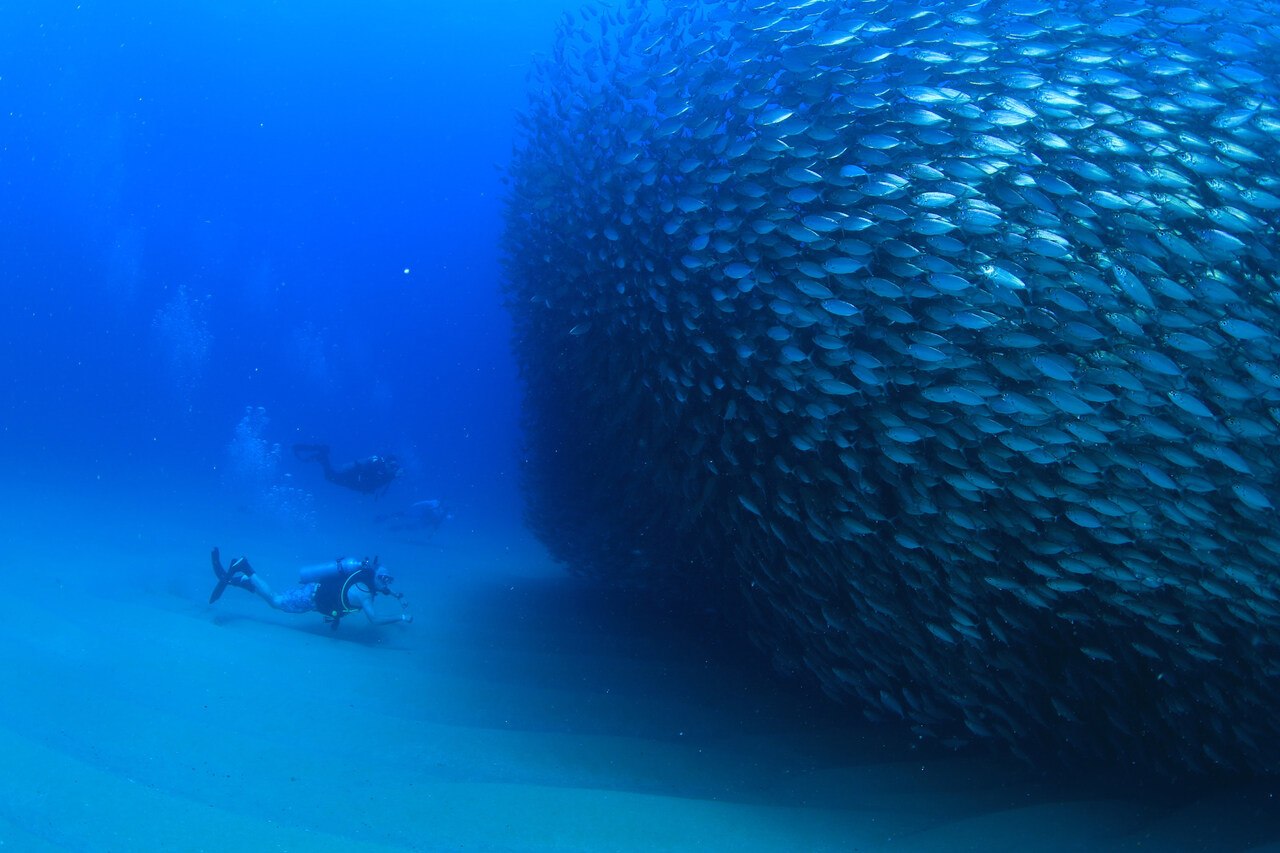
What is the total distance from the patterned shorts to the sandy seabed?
46 centimetres

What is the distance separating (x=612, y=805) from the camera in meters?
4.46

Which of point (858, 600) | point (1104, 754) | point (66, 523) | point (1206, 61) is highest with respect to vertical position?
point (66, 523)

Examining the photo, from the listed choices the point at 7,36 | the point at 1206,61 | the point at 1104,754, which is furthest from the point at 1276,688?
the point at 7,36

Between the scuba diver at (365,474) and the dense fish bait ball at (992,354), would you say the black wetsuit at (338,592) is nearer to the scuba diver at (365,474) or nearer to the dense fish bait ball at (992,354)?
the dense fish bait ball at (992,354)

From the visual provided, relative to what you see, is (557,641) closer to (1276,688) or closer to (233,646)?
(233,646)

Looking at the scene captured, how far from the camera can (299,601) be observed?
926 cm

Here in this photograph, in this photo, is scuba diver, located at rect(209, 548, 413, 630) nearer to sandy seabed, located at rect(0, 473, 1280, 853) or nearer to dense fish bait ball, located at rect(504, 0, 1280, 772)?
sandy seabed, located at rect(0, 473, 1280, 853)

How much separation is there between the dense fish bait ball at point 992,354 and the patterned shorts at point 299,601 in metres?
5.97

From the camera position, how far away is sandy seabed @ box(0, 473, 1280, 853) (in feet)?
13.3

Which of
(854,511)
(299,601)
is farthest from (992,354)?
(299,601)

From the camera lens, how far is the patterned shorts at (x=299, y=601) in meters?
9.21

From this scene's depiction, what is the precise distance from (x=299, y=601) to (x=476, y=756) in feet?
18.0

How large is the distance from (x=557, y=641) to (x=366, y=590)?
9.06 feet

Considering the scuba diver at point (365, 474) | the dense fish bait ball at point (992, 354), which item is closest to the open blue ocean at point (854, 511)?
the dense fish bait ball at point (992, 354)
